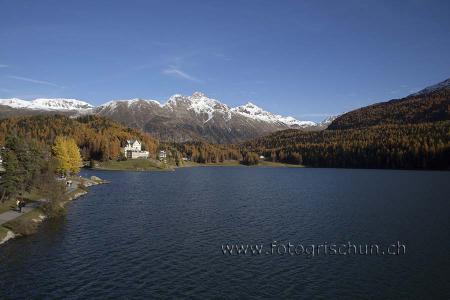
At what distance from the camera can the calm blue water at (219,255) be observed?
4238 cm

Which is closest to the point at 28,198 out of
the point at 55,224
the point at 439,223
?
the point at 55,224

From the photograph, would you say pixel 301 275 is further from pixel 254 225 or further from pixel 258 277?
A: pixel 254 225

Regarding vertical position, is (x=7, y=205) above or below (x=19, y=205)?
below

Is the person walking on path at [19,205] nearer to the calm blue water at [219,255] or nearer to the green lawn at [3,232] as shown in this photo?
the calm blue water at [219,255]

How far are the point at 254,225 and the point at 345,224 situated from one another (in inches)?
654

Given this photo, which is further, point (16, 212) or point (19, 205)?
point (19, 205)

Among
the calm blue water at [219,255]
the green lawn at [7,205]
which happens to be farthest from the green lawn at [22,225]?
the green lawn at [7,205]

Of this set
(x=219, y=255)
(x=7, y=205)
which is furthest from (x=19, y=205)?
(x=219, y=255)

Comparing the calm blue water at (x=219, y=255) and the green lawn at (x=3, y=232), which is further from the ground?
the green lawn at (x=3, y=232)

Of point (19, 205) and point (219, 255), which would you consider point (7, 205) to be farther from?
point (219, 255)

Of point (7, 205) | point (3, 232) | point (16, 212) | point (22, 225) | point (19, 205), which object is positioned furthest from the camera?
point (7, 205)

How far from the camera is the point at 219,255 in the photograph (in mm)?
54406

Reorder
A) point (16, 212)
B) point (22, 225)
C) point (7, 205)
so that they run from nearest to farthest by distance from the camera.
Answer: point (22, 225), point (16, 212), point (7, 205)

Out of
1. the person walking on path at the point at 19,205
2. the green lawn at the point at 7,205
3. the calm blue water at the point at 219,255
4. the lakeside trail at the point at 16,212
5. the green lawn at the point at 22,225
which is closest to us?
the calm blue water at the point at 219,255
